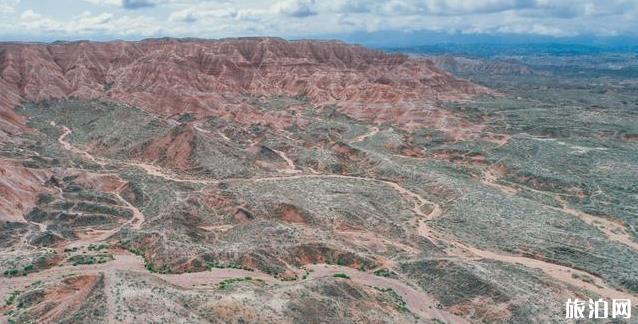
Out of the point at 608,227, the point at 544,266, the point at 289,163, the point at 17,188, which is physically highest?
the point at 17,188

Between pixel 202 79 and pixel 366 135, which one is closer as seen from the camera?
pixel 366 135

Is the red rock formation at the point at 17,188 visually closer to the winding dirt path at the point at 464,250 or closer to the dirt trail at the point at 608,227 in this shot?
the winding dirt path at the point at 464,250

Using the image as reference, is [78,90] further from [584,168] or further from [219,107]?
[584,168]

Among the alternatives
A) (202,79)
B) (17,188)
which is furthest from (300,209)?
(202,79)
